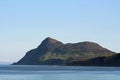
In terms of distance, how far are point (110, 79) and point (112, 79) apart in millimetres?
537

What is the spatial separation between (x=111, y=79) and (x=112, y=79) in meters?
Result: 0.26

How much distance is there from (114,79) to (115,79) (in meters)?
0.28

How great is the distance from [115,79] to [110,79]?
131 cm

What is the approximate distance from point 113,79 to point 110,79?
0.78 metres

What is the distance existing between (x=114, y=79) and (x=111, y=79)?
817mm

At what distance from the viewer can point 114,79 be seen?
107625 millimetres

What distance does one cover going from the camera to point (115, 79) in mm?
107500

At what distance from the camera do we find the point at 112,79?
352ft

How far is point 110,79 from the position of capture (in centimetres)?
10762

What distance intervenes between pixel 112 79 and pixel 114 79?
58cm

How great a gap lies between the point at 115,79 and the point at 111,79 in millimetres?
1054

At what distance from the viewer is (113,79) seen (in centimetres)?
10750
